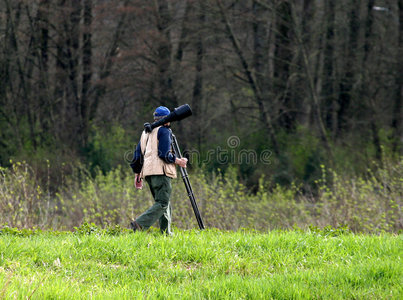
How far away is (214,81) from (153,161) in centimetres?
1508

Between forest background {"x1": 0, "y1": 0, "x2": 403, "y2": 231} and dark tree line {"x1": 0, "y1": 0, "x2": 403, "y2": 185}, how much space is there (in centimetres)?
6

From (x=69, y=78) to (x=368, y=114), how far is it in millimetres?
11877

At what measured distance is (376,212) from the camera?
1045cm

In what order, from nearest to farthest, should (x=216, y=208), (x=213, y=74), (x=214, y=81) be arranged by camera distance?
(x=216, y=208) → (x=213, y=74) → (x=214, y=81)

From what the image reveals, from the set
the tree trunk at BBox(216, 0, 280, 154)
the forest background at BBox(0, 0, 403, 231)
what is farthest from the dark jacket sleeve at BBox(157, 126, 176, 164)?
the tree trunk at BBox(216, 0, 280, 154)

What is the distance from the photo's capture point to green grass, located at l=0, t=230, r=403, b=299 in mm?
4789

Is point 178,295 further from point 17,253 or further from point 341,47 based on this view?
point 341,47

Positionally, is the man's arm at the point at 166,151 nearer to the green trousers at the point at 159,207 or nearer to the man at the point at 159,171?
the man at the point at 159,171

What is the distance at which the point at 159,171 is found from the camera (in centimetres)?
715

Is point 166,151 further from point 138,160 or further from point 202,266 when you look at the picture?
point 202,266

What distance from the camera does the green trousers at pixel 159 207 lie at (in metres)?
7.14

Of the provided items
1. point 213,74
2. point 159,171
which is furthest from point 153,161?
point 213,74

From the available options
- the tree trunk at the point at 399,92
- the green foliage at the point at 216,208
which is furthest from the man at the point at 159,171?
the tree trunk at the point at 399,92

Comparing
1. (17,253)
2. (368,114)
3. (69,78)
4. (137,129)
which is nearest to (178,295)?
(17,253)
